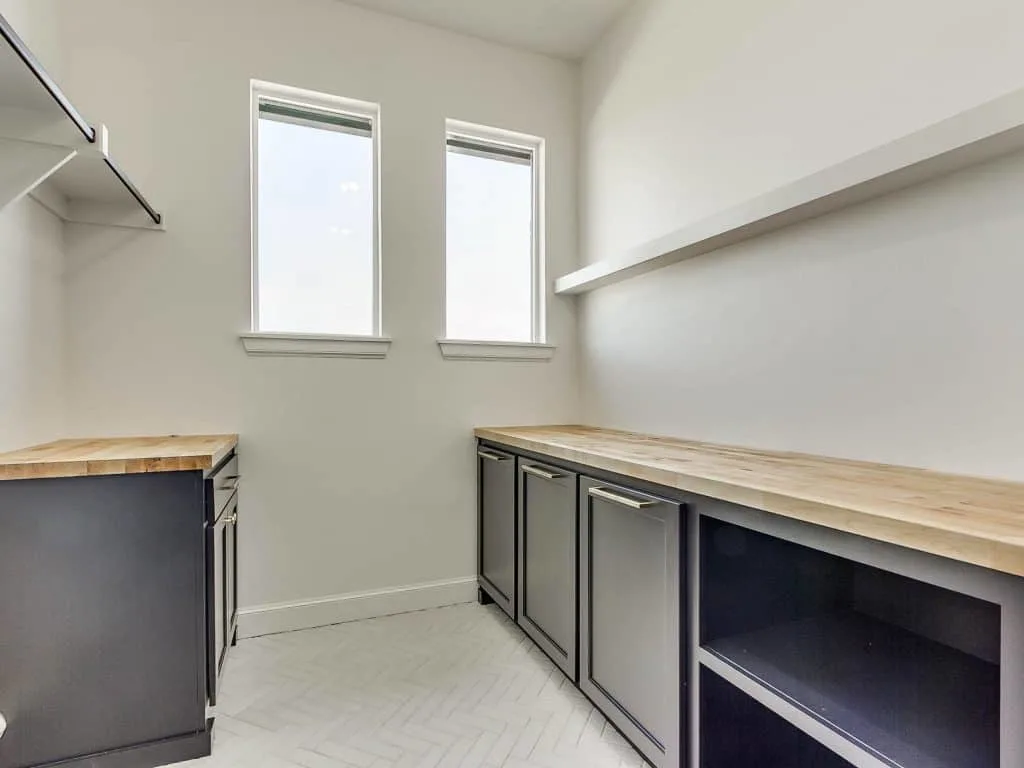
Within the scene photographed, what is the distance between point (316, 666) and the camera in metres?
2.10

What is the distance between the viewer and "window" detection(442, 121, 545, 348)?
112 inches

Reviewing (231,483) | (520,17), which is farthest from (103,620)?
(520,17)

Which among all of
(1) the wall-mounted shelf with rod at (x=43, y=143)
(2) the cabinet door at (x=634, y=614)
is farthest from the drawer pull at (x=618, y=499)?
(1) the wall-mounted shelf with rod at (x=43, y=143)

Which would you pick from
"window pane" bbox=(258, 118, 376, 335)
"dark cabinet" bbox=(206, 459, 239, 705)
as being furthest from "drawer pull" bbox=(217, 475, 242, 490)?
"window pane" bbox=(258, 118, 376, 335)

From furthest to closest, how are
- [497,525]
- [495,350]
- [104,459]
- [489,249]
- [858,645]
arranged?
[489,249], [495,350], [497,525], [104,459], [858,645]

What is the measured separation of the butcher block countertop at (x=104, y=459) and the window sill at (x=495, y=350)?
116cm

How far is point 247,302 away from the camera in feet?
7.85

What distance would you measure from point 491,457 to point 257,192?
1.64 meters

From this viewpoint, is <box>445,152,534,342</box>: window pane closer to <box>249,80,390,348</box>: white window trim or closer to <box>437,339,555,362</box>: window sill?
<box>437,339,555,362</box>: window sill

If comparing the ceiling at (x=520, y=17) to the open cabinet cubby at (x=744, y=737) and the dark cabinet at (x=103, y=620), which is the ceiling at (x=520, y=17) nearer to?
the dark cabinet at (x=103, y=620)

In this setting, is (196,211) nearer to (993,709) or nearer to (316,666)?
(316,666)

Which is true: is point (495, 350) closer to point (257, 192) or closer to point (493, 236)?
point (493, 236)

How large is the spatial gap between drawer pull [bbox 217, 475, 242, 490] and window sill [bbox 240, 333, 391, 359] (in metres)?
0.56

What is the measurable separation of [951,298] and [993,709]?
35.8 inches
